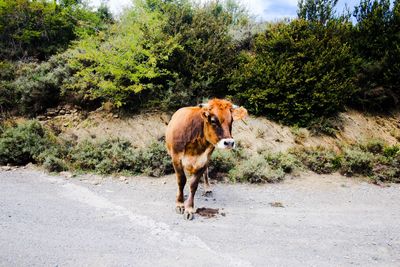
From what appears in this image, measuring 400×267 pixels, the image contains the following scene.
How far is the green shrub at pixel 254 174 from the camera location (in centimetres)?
767

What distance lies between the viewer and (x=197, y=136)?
5.36 m

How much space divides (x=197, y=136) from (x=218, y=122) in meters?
0.61

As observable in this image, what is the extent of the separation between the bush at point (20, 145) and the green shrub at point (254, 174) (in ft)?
18.3

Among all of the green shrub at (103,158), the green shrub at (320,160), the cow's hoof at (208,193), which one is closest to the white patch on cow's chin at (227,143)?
the cow's hoof at (208,193)

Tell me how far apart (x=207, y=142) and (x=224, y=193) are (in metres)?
1.89

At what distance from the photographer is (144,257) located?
3.83 m

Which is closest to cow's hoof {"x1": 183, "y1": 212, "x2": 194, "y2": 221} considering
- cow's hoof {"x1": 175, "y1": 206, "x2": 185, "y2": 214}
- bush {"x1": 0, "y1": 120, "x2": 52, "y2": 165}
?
cow's hoof {"x1": 175, "y1": 206, "x2": 185, "y2": 214}

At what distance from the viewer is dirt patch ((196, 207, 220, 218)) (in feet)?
17.7

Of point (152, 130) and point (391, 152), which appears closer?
point (391, 152)

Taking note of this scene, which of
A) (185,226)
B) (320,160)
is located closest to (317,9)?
(320,160)

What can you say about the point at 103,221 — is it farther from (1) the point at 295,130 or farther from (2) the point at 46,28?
(2) the point at 46,28

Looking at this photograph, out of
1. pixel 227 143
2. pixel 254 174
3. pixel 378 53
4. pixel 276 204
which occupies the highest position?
pixel 378 53

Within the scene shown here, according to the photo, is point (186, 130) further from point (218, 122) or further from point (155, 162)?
point (155, 162)

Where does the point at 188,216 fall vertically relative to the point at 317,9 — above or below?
below
